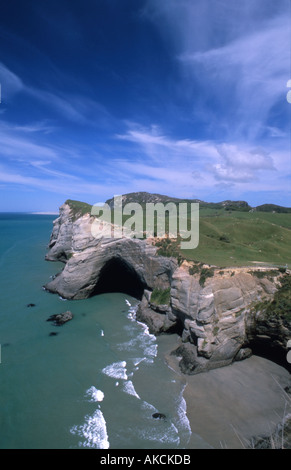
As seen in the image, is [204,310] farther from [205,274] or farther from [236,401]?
[236,401]

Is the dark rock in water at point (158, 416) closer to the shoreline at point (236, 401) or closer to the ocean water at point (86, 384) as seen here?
the ocean water at point (86, 384)

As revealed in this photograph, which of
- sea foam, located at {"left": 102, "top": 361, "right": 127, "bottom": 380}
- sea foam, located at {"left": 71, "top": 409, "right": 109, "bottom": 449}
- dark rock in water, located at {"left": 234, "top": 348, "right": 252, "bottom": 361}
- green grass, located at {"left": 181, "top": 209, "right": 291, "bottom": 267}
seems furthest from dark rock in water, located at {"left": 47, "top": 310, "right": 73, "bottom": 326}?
dark rock in water, located at {"left": 234, "top": 348, "right": 252, "bottom": 361}

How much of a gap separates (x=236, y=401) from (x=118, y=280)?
25360mm

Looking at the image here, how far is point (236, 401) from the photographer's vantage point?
15.3 meters

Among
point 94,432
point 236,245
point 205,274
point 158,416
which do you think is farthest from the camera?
point 236,245

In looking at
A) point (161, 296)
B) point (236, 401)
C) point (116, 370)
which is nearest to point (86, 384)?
point (116, 370)

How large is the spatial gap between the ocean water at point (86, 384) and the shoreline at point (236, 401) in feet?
2.42

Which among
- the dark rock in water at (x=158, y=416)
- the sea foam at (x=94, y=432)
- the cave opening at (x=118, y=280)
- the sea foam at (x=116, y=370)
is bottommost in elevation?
the sea foam at (x=94, y=432)

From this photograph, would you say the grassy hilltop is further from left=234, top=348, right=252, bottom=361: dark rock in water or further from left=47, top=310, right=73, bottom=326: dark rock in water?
left=47, top=310, right=73, bottom=326: dark rock in water

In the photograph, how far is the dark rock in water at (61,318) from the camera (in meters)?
25.8

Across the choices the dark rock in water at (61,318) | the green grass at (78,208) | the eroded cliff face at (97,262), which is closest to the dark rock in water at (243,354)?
the eroded cliff face at (97,262)

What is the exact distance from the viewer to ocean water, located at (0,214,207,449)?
13211mm
